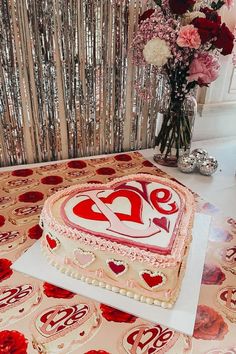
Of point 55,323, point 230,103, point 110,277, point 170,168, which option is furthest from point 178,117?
point 55,323

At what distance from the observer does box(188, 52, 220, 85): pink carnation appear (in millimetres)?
1042

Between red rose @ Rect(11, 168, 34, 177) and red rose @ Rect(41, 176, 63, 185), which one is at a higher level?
red rose @ Rect(11, 168, 34, 177)

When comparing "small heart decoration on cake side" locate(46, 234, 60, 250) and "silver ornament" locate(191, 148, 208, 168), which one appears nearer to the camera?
"small heart decoration on cake side" locate(46, 234, 60, 250)

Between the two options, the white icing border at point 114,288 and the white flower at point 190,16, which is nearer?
the white icing border at point 114,288

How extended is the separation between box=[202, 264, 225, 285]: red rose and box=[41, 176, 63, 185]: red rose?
58 centimetres

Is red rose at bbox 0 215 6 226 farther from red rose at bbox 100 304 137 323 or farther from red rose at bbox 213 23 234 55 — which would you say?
red rose at bbox 213 23 234 55

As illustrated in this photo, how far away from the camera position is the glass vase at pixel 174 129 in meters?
1.19

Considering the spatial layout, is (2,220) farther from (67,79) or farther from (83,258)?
(67,79)

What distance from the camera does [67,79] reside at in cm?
114

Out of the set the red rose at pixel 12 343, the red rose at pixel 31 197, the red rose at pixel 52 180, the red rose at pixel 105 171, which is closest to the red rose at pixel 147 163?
the red rose at pixel 105 171

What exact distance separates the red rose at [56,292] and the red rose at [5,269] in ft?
0.30

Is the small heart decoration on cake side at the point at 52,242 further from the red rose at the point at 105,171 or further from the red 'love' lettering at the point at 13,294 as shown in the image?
the red rose at the point at 105,171

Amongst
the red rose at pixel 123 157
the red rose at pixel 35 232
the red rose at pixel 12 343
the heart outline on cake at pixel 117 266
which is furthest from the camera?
the red rose at pixel 123 157

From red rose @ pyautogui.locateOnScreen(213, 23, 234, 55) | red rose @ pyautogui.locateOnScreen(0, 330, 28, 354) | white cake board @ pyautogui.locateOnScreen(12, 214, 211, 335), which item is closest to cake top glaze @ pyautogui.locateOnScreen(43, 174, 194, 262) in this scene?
white cake board @ pyautogui.locateOnScreen(12, 214, 211, 335)
